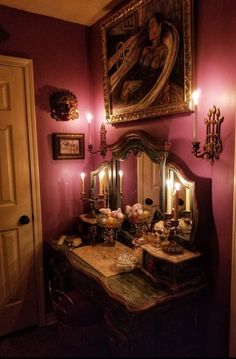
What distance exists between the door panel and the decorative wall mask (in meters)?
0.24

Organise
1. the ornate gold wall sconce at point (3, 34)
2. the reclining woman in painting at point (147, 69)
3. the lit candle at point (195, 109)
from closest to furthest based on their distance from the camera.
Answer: the lit candle at point (195, 109), the reclining woman in painting at point (147, 69), the ornate gold wall sconce at point (3, 34)

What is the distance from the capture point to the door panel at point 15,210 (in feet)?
7.45

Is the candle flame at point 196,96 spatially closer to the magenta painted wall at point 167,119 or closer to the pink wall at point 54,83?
the magenta painted wall at point 167,119

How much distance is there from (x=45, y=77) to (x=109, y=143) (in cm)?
79

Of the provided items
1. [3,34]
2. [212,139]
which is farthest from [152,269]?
[3,34]

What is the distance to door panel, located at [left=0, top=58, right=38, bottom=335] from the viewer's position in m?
2.27

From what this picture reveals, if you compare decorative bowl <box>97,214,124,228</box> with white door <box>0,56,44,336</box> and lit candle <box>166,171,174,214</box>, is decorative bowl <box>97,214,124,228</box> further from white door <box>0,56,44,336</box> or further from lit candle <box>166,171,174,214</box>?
white door <box>0,56,44,336</box>

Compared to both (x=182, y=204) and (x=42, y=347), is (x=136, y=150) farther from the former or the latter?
(x=42, y=347)

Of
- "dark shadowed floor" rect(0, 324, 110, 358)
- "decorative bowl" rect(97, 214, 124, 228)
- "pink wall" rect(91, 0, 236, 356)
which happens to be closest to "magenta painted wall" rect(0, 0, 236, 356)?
"pink wall" rect(91, 0, 236, 356)

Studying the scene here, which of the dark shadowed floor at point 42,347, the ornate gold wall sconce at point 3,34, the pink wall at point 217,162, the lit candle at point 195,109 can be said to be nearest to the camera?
the pink wall at point 217,162

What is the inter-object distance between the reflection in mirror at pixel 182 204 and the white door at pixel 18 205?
123 cm

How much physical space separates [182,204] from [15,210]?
4.70ft

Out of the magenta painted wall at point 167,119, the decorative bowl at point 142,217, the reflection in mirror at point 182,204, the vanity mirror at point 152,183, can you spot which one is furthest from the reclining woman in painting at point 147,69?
the decorative bowl at point 142,217

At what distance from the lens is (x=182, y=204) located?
1688 millimetres
